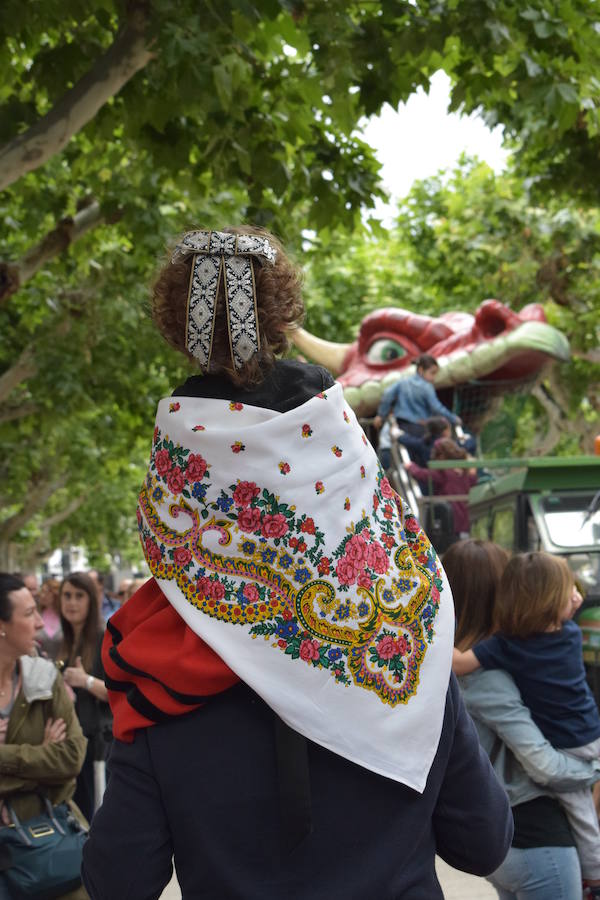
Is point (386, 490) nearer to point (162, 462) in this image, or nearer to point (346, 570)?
point (346, 570)

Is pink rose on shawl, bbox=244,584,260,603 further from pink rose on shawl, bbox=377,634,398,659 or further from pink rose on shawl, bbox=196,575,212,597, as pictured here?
pink rose on shawl, bbox=377,634,398,659

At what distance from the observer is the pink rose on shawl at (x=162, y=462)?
1948 millimetres

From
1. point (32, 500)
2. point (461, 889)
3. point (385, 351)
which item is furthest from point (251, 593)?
point (32, 500)

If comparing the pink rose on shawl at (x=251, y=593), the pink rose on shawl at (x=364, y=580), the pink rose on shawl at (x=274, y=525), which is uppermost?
the pink rose on shawl at (x=274, y=525)

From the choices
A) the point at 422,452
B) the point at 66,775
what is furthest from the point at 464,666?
the point at 422,452

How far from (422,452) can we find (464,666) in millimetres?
9115

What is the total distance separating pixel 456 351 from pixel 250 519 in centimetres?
1497

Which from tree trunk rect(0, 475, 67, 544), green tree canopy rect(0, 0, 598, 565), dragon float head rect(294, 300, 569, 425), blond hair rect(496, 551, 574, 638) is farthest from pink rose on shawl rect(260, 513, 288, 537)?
tree trunk rect(0, 475, 67, 544)

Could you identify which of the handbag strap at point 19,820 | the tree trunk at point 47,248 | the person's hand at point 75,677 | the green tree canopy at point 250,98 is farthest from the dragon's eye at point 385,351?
the handbag strap at point 19,820

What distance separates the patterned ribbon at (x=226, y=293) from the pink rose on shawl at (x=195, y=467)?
160 mm

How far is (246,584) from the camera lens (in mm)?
1863

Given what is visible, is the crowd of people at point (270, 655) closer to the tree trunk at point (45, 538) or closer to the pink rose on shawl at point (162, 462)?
the pink rose on shawl at point (162, 462)

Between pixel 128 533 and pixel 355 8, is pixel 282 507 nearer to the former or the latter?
pixel 355 8

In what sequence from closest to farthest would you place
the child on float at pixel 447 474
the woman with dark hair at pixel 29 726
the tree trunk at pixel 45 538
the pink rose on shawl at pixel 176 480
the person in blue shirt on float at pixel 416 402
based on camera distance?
the pink rose on shawl at pixel 176 480 → the woman with dark hair at pixel 29 726 → the child on float at pixel 447 474 → the person in blue shirt on float at pixel 416 402 → the tree trunk at pixel 45 538
